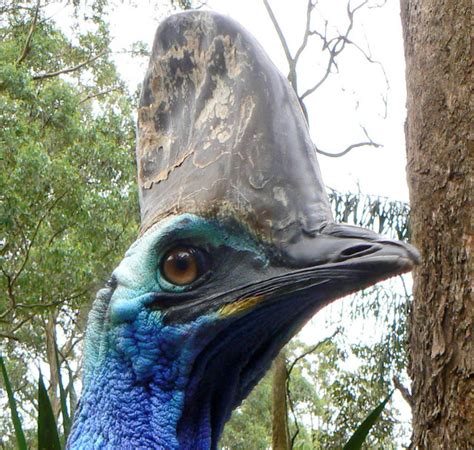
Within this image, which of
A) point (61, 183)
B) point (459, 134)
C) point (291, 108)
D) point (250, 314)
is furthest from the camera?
point (61, 183)

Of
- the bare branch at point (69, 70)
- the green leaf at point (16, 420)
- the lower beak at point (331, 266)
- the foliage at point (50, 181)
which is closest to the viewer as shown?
the lower beak at point (331, 266)

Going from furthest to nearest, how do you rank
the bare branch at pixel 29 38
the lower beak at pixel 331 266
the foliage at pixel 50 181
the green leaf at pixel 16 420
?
the bare branch at pixel 29 38 → the foliage at pixel 50 181 → the green leaf at pixel 16 420 → the lower beak at pixel 331 266

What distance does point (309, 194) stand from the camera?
1228 millimetres

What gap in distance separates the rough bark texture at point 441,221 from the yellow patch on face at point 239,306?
83.0 inches

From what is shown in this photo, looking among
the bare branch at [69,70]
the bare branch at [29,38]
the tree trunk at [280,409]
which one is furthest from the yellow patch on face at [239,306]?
the bare branch at [29,38]

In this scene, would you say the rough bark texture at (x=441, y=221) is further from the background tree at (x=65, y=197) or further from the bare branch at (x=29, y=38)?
the bare branch at (x=29, y=38)

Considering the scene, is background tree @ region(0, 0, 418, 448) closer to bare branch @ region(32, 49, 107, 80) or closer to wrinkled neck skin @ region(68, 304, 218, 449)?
bare branch @ region(32, 49, 107, 80)

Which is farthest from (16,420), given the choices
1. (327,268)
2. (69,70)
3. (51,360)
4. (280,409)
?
(51,360)

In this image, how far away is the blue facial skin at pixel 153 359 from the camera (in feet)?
4.00

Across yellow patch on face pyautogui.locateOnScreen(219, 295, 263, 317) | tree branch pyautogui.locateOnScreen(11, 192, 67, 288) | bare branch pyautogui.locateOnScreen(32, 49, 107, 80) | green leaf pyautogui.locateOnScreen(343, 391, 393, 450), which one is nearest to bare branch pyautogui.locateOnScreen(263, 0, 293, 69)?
tree branch pyautogui.locateOnScreen(11, 192, 67, 288)

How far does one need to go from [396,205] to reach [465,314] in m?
2.79

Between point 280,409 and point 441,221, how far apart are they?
3928 mm

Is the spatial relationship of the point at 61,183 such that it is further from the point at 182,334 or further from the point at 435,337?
the point at 182,334

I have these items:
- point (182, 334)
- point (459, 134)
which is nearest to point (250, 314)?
point (182, 334)
